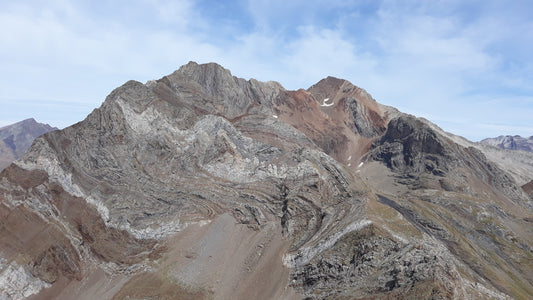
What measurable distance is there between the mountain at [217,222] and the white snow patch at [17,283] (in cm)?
14

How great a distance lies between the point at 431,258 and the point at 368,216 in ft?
40.0

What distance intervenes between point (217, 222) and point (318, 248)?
19.1 m

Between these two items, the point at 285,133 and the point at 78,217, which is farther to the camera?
the point at 285,133

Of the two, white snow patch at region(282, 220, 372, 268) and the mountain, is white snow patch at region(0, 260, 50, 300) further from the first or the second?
white snow patch at region(282, 220, 372, 268)

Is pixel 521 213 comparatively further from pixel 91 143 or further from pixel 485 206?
pixel 91 143

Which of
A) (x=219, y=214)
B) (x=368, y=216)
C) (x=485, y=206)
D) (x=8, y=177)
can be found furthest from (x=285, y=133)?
(x=8, y=177)

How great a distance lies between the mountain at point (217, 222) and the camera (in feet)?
161

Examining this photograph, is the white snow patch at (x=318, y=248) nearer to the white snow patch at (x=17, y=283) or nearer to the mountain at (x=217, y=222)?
the mountain at (x=217, y=222)

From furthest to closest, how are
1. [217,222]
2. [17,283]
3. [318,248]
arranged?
[217,222]
[318,248]
[17,283]

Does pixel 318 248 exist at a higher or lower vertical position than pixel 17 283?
higher

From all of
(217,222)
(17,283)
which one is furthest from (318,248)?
(17,283)

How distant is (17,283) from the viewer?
5016 centimetres

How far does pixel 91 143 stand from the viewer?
226 feet

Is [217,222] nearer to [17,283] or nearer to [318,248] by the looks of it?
[318,248]
